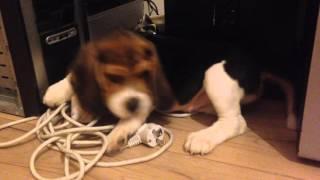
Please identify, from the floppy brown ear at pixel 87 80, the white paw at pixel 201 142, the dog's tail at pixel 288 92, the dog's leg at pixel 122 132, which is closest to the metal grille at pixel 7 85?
the floppy brown ear at pixel 87 80

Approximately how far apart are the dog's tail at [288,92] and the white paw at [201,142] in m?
0.28

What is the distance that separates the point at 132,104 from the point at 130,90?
0.14ft

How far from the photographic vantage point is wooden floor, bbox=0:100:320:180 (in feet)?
3.68

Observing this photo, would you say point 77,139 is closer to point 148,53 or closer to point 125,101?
point 125,101

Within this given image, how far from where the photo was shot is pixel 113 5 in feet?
5.94

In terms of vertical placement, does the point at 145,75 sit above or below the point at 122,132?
above

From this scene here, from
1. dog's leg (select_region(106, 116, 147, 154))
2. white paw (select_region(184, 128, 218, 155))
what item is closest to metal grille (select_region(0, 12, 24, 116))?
dog's leg (select_region(106, 116, 147, 154))

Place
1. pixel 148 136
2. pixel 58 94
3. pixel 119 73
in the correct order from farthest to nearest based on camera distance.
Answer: pixel 58 94 → pixel 148 136 → pixel 119 73

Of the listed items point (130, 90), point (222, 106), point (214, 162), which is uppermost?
point (130, 90)

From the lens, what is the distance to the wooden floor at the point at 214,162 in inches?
44.2

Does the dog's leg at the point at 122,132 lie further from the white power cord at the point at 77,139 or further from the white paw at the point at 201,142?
the white paw at the point at 201,142

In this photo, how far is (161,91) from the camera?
124cm

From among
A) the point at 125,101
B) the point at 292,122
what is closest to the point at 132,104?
the point at 125,101

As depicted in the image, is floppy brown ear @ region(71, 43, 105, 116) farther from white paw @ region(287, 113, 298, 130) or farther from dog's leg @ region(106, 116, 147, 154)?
white paw @ region(287, 113, 298, 130)
